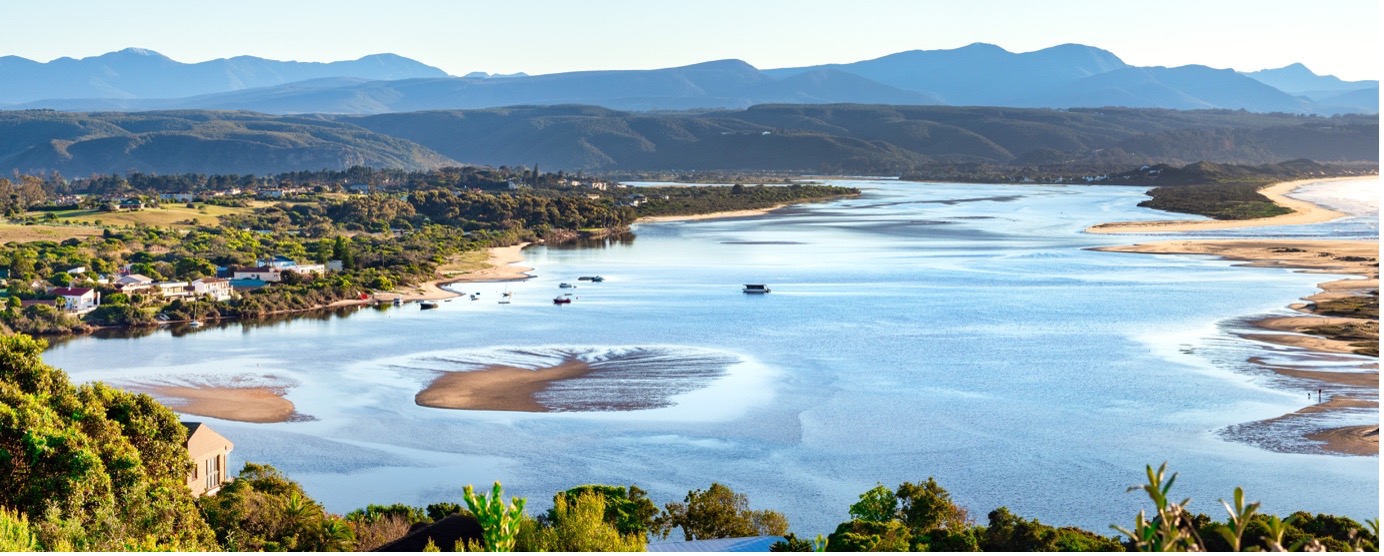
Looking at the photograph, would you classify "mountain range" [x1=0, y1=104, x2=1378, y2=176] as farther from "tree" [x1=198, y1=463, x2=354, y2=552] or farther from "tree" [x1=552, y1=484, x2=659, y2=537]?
"tree" [x1=198, y1=463, x2=354, y2=552]

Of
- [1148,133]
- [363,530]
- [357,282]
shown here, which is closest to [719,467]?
[363,530]

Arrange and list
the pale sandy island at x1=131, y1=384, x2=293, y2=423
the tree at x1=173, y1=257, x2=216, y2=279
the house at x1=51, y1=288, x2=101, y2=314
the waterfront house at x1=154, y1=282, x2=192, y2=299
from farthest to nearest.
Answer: the tree at x1=173, y1=257, x2=216, y2=279 → the waterfront house at x1=154, y1=282, x2=192, y2=299 → the house at x1=51, y1=288, x2=101, y2=314 → the pale sandy island at x1=131, y1=384, x2=293, y2=423

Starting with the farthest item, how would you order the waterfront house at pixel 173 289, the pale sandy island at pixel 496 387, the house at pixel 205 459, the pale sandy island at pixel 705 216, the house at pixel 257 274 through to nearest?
the pale sandy island at pixel 705 216 → the house at pixel 257 274 → the waterfront house at pixel 173 289 → the pale sandy island at pixel 496 387 → the house at pixel 205 459

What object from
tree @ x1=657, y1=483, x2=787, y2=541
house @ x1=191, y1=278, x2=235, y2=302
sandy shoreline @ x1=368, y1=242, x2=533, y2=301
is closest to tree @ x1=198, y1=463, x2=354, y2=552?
tree @ x1=657, y1=483, x2=787, y2=541

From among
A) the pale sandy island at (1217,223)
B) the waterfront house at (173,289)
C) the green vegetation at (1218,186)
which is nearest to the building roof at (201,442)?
the waterfront house at (173,289)

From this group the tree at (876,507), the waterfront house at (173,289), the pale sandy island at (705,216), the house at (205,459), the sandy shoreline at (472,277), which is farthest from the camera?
the pale sandy island at (705,216)

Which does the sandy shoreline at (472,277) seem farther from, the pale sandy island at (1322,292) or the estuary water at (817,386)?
the pale sandy island at (1322,292)

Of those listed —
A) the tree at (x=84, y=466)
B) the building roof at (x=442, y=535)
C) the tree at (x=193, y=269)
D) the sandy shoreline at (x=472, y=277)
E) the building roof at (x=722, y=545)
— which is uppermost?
the tree at (x=84, y=466)
